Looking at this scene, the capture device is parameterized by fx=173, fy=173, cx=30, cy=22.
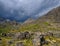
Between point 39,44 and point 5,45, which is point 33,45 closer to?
point 39,44

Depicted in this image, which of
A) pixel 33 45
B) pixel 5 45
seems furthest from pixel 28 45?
pixel 5 45

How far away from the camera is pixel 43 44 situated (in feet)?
603

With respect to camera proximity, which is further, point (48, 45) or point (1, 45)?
point (1, 45)

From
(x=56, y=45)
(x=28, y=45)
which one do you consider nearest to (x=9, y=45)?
(x=28, y=45)

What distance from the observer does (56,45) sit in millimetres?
180375

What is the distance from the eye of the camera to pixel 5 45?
629 feet

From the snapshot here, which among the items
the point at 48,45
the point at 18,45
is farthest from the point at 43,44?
the point at 18,45

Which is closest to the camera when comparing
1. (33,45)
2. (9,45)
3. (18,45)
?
(18,45)

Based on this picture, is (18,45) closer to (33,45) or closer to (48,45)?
(33,45)

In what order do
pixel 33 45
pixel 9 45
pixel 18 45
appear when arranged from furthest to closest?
pixel 9 45
pixel 33 45
pixel 18 45

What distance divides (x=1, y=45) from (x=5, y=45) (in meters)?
8.13

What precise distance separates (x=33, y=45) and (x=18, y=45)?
65.1 feet

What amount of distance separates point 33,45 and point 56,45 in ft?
79.6

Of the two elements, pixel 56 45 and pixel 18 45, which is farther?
pixel 56 45
